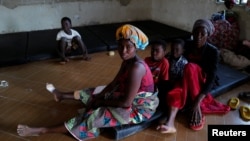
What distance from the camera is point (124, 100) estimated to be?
6.68 ft

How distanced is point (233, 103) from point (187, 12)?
2.82 meters

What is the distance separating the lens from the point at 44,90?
9.90ft

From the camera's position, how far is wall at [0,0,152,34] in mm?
4863

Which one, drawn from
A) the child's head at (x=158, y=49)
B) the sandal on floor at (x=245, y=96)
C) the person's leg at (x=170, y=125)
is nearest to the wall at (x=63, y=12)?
the child's head at (x=158, y=49)

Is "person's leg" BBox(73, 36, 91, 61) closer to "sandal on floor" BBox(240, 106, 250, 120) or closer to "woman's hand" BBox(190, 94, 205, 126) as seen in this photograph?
"woman's hand" BBox(190, 94, 205, 126)

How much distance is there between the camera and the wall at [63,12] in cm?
486

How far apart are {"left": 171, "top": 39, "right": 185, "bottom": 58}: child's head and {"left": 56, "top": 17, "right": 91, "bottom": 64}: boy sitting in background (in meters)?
1.77

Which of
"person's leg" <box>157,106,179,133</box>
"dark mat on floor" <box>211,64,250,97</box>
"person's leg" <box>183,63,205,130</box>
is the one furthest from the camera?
"dark mat on floor" <box>211,64,250,97</box>

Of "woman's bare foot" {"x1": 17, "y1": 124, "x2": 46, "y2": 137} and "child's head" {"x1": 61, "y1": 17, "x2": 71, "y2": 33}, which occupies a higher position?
"child's head" {"x1": 61, "y1": 17, "x2": 71, "y2": 33}

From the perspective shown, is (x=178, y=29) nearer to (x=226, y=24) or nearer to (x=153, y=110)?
(x=226, y=24)

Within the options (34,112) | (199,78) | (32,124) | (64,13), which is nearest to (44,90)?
(34,112)

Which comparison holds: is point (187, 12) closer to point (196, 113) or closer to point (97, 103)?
point (196, 113)

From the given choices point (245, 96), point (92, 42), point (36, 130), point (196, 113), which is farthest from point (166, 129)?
point (92, 42)

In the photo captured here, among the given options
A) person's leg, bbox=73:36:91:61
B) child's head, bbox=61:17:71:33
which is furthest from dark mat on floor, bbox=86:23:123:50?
child's head, bbox=61:17:71:33
